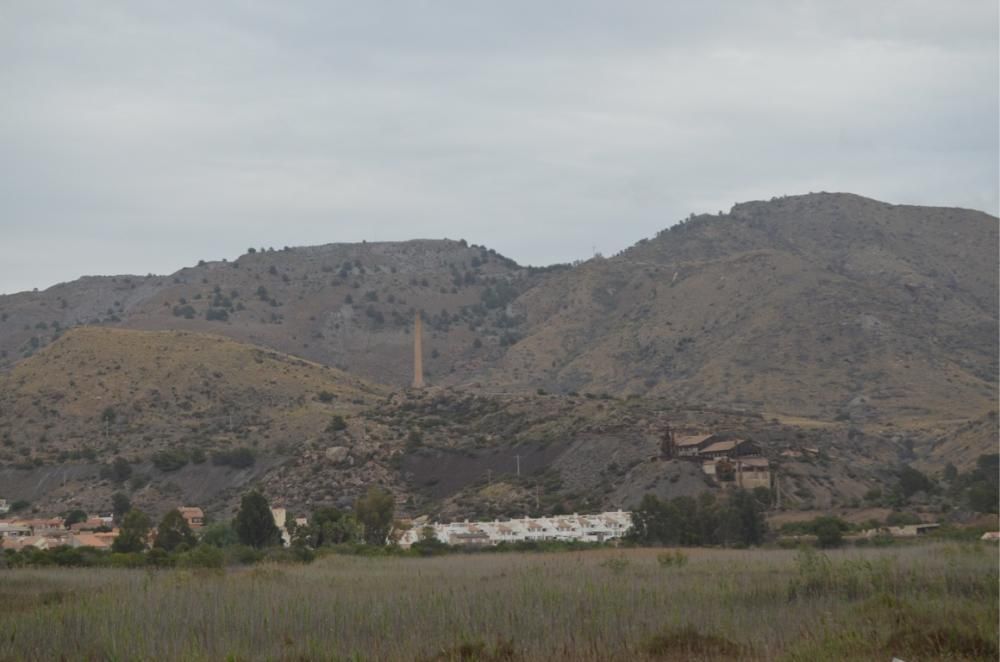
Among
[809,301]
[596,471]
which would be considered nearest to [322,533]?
[596,471]

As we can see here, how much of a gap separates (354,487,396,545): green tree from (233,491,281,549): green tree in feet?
18.0

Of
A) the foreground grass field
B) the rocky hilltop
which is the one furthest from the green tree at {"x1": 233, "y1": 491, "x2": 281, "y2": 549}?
the foreground grass field

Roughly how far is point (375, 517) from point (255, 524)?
8.09 metres

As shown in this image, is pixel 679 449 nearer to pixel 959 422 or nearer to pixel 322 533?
pixel 322 533

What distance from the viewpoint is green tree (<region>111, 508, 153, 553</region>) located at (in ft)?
233

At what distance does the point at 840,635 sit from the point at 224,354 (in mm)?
134761

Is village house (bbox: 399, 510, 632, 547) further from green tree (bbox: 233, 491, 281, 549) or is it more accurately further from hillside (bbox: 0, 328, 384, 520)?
hillside (bbox: 0, 328, 384, 520)

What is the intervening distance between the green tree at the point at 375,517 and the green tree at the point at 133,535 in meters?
12.5

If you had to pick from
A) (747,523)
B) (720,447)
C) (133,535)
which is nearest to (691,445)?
(720,447)

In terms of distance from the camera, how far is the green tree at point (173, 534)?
73125 mm

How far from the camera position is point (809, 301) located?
17288cm

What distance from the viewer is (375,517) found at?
270 ft

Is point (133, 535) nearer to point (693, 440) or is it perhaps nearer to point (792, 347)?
point (693, 440)

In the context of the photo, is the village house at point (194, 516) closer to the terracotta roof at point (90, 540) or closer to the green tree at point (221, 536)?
the terracotta roof at point (90, 540)
